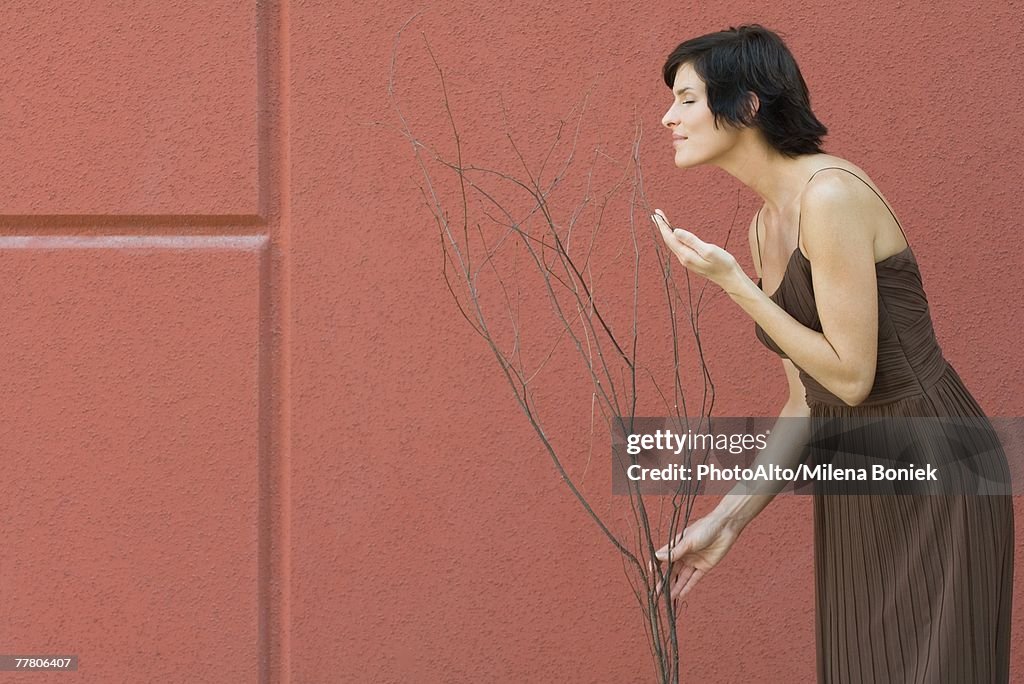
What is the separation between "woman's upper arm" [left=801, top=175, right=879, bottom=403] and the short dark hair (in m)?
0.17

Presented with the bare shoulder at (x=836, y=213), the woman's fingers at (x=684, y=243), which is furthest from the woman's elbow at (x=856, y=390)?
the woman's fingers at (x=684, y=243)

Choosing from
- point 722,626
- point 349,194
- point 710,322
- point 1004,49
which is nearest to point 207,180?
point 349,194

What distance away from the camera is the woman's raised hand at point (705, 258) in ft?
6.55

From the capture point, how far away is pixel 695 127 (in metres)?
2.18

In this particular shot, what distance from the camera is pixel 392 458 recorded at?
3.33m

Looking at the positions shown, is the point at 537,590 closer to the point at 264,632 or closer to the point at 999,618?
the point at 264,632

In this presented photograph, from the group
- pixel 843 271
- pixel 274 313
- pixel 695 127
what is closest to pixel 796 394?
pixel 843 271

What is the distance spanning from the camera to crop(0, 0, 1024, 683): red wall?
129 inches

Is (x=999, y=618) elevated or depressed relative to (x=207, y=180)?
depressed

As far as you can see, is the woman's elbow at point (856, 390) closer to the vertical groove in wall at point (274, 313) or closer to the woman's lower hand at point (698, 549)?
the woman's lower hand at point (698, 549)

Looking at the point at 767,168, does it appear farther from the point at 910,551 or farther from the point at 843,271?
the point at 910,551

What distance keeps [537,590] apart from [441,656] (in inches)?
12.5

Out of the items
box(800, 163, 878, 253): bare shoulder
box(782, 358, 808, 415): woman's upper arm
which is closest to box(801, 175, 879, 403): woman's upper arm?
box(800, 163, 878, 253): bare shoulder

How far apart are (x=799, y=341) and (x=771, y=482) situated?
414 mm
